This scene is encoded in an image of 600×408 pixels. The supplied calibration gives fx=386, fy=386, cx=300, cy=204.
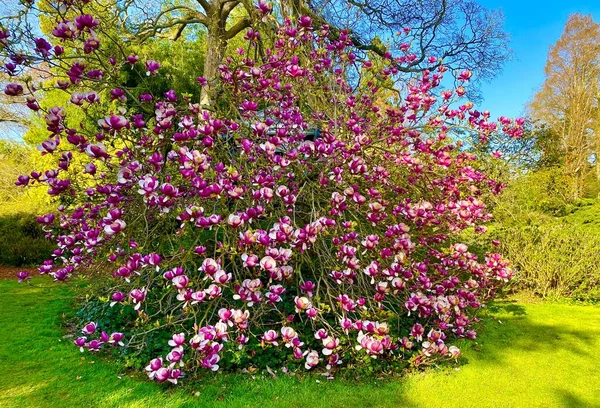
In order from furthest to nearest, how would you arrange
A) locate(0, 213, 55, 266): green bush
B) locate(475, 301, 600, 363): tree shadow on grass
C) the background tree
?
the background tree < locate(0, 213, 55, 266): green bush < locate(475, 301, 600, 363): tree shadow on grass

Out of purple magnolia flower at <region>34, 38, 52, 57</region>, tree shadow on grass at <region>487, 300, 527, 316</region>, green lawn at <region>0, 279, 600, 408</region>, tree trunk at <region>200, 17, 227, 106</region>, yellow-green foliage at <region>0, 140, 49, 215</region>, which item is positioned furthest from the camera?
yellow-green foliage at <region>0, 140, 49, 215</region>

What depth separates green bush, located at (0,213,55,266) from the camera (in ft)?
23.2

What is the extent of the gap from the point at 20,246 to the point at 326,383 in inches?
271

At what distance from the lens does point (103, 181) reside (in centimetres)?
376

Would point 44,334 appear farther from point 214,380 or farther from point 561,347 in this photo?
point 561,347

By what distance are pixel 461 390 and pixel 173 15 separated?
10.9 meters

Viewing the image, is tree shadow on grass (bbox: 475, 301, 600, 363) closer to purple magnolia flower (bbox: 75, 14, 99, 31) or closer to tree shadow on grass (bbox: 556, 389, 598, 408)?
tree shadow on grass (bbox: 556, 389, 598, 408)

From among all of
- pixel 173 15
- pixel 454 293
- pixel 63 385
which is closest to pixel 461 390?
pixel 454 293

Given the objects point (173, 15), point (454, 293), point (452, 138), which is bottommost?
point (454, 293)

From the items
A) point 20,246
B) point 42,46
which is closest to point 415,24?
point 42,46

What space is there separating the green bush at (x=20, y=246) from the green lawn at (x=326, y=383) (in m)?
4.04

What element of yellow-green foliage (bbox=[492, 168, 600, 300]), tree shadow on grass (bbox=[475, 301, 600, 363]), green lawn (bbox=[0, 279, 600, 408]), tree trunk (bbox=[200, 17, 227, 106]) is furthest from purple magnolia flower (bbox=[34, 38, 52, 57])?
yellow-green foliage (bbox=[492, 168, 600, 300])

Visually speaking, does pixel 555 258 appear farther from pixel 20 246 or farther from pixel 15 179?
pixel 15 179

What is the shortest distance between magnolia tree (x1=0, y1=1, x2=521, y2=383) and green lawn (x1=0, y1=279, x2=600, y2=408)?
0.20 metres
